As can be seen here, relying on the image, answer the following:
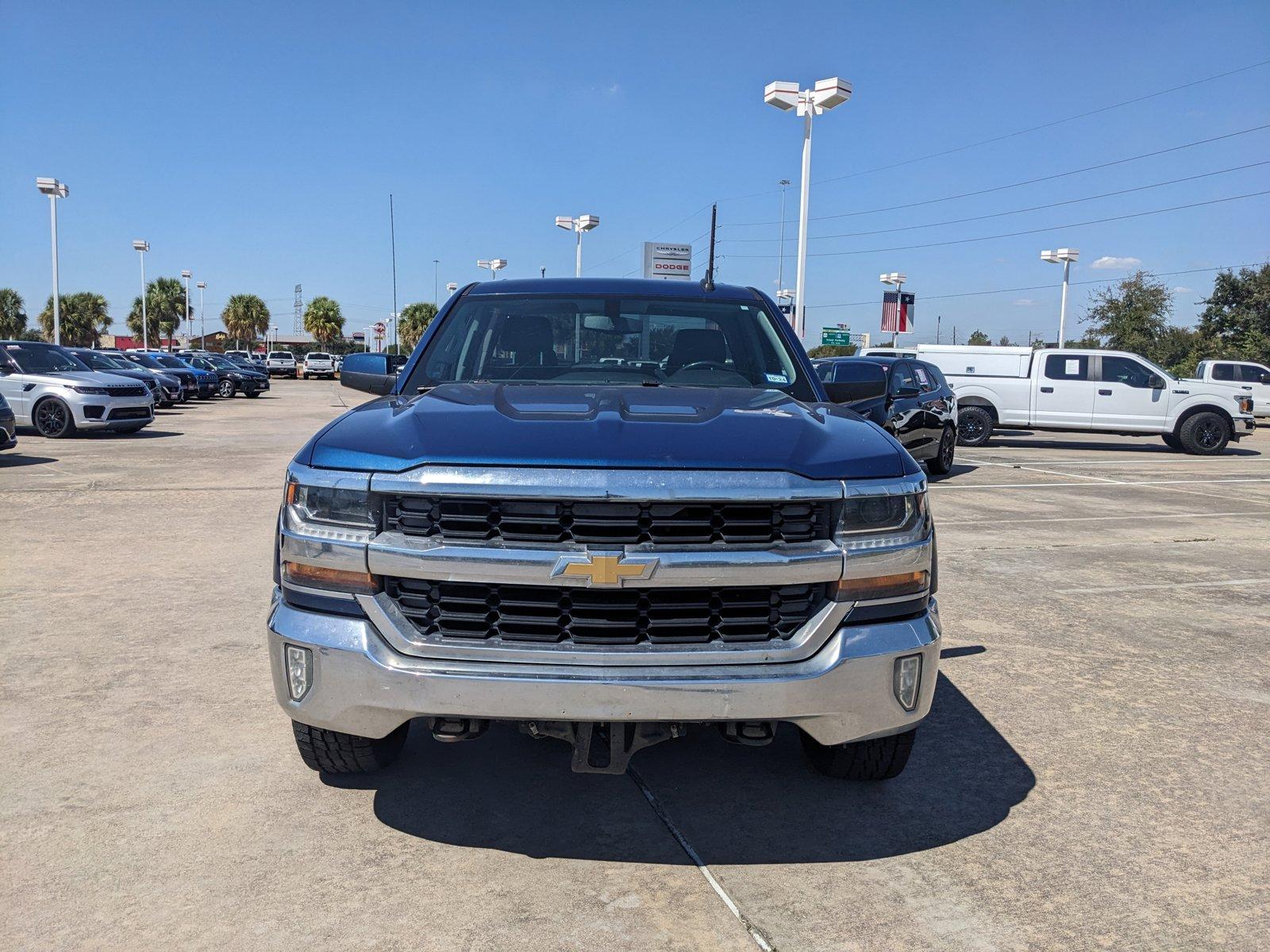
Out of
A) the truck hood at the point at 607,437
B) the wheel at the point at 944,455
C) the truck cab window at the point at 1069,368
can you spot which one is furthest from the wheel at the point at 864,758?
the truck cab window at the point at 1069,368

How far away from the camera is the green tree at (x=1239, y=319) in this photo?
3916 centimetres

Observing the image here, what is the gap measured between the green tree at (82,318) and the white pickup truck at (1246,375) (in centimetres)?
8053

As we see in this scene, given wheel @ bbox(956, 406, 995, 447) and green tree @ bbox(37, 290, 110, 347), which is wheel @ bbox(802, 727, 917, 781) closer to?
wheel @ bbox(956, 406, 995, 447)

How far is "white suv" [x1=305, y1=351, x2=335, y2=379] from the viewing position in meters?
61.0

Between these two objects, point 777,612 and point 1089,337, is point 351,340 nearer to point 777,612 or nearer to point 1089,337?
point 1089,337

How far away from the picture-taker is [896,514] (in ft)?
9.41

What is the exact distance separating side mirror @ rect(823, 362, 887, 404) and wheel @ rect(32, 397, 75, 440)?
16.1 metres

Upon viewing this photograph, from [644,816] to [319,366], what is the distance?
61.3 m

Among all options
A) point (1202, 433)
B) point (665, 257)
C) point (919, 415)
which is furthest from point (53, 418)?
point (665, 257)

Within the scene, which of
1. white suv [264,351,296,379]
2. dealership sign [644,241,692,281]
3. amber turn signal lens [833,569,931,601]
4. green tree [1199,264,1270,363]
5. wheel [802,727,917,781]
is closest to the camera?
amber turn signal lens [833,569,931,601]

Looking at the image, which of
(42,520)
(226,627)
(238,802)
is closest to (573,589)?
(238,802)

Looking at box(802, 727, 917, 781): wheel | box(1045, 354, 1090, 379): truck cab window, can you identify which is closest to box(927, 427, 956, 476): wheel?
box(1045, 354, 1090, 379): truck cab window

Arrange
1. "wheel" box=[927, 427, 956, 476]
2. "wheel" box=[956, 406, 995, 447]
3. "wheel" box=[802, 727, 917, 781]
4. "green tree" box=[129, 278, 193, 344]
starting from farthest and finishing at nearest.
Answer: "green tree" box=[129, 278, 193, 344]
"wheel" box=[956, 406, 995, 447]
"wheel" box=[927, 427, 956, 476]
"wheel" box=[802, 727, 917, 781]

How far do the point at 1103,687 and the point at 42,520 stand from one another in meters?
8.25
